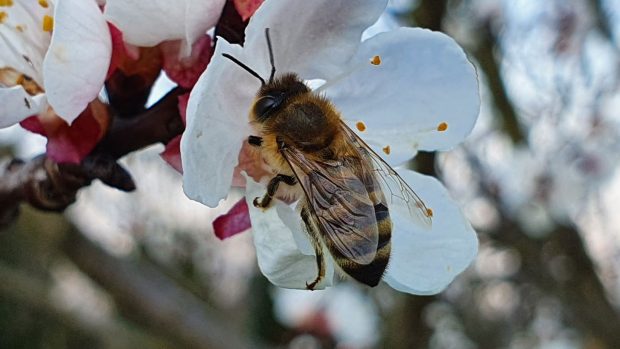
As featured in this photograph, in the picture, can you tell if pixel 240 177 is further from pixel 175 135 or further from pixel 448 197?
pixel 448 197

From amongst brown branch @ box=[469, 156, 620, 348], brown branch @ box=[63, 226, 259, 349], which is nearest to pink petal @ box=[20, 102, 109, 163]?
brown branch @ box=[63, 226, 259, 349]

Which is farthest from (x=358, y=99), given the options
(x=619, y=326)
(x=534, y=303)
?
(x=534, y=303)

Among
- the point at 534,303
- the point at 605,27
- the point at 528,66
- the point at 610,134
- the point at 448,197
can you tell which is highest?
the point at 448,197

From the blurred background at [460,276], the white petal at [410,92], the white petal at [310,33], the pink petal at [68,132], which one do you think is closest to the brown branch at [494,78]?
the blurred background at [460,276]

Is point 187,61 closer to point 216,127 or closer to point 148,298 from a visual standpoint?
point 216,127

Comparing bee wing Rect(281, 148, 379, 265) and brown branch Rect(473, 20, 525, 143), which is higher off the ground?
bee wing Rect(281, 148, 379, 265)

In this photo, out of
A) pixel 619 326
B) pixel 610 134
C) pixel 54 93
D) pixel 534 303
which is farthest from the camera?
pixel 610 134

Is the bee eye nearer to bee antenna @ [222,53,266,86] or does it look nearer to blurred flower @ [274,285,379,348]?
bee antenna @ [222,53,266,86]

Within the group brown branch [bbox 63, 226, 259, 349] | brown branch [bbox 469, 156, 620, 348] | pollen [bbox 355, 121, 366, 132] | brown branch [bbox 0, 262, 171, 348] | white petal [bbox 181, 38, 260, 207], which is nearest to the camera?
white petal [bbox 181, 38, 260, 207]
